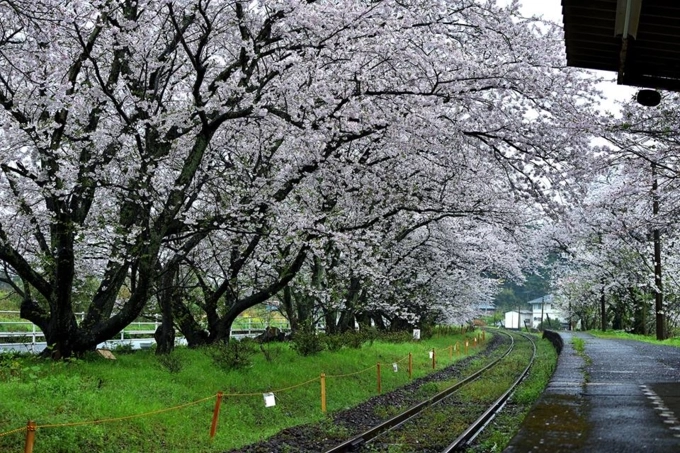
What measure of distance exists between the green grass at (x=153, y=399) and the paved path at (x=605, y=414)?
5149 millimetres

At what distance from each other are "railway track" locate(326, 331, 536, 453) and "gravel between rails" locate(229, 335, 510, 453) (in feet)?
1.51

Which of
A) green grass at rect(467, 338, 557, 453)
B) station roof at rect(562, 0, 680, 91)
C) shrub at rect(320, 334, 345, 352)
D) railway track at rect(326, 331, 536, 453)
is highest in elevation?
station roof at rect(562, 0, 680, 91)

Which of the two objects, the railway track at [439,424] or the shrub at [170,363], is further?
the shrub at [170,363]

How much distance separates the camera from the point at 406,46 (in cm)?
1173

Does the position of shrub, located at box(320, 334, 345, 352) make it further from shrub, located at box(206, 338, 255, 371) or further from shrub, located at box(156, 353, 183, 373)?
shrub, located at box(156, 353, 183, 373)

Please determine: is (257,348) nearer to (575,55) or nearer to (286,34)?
(286,34)

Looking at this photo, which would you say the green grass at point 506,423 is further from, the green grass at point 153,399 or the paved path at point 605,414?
the green grass at point 153,399

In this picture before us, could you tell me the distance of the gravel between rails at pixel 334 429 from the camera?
12.1m

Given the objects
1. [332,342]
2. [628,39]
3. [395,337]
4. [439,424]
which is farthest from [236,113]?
[395,337]

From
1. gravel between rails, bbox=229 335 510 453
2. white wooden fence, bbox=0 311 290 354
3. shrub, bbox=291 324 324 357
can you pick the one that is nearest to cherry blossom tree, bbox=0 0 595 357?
gravel between rails, bbox=229 335 510 453

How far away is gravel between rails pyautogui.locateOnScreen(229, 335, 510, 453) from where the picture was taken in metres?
12.1

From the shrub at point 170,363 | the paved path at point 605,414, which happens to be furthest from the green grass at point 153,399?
the paved path at point 605,414

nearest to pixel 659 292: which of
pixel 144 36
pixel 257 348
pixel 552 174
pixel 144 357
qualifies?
pixel 257 348

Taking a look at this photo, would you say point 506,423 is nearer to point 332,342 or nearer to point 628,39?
point 332,342
